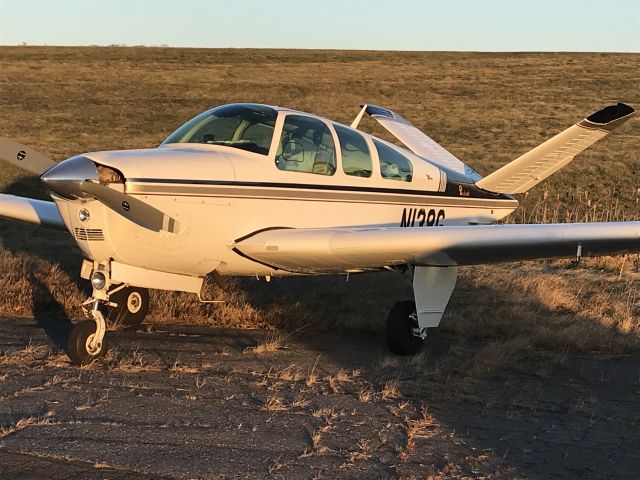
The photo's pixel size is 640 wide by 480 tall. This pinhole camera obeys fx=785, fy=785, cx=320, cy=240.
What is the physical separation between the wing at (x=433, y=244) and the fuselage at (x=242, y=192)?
0.88ft

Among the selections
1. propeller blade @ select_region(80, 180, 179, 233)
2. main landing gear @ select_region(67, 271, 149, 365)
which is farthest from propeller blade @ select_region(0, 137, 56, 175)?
propeller blade @ select_region(80, 180, 179, 233)

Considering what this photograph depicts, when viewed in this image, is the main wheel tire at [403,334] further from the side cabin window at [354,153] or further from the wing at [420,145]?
the wing at [420,145]

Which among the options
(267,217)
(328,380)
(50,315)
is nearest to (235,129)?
(267,217)

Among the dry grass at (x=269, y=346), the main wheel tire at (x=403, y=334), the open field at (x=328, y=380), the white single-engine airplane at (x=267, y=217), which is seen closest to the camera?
the open field at (x=328, y=380)

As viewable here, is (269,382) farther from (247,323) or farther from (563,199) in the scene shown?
(563,199)

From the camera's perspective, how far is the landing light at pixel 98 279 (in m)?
7.20

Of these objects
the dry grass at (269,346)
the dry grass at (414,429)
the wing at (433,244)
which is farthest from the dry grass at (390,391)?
the dry grass at (269,346)

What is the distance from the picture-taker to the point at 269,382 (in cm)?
672

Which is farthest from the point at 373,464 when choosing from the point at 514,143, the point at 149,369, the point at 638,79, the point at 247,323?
the point at 638,79

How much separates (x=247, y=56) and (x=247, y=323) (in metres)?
48.0

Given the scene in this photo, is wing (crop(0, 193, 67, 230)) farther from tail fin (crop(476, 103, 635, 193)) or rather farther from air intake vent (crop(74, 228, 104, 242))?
tail fin (crop(476, 103, 635, 193))

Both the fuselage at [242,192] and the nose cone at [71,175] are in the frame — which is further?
the fuselage at [242,192]

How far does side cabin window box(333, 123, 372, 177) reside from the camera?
8367 mm

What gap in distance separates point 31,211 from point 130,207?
3.96m
